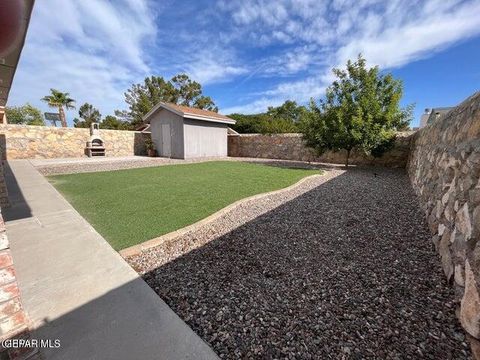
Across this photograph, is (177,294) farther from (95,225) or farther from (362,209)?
(362,209)

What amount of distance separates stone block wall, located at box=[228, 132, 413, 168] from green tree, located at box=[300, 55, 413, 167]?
3.58 ft

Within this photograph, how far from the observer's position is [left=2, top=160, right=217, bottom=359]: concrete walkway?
1.49 meters

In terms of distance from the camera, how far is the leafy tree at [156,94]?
103ft

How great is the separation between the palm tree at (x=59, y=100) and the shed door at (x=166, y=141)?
20.4 meters

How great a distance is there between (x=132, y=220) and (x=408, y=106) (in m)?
12.5

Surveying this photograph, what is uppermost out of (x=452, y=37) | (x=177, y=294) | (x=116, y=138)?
(x=452, y=37)

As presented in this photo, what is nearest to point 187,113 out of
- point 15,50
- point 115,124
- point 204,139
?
point 204,139

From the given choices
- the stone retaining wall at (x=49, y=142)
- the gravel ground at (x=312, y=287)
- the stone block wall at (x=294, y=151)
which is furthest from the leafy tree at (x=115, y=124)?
the gravel ground at (x=312, y=287)

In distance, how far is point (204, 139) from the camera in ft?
53.1

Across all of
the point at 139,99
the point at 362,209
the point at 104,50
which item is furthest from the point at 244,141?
the point at 139,99

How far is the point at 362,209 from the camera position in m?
4.51

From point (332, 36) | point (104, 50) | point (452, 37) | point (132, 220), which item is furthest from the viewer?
point (104, 50)

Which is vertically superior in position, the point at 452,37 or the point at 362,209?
the point at 452,37

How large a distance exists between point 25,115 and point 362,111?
143 ft
